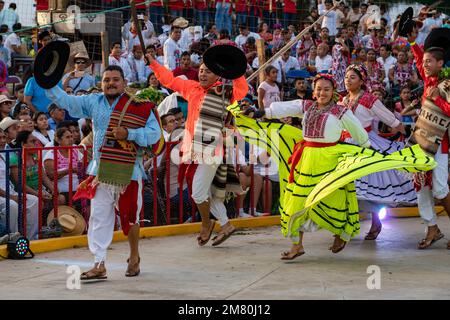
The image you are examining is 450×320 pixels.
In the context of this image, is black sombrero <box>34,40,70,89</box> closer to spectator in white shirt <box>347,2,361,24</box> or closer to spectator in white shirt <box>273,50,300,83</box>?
spectator in white shirt <box>273,50,300,83</box>

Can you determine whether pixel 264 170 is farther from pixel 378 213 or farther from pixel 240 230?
pixel 378 213

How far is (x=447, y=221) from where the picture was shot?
12117 millimetres

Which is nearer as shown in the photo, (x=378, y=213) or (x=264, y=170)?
(x=378, y=213)

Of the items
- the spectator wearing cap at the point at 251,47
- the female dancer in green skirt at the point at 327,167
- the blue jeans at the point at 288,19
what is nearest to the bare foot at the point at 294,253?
the female dancer in green skirt at the point at 327,167

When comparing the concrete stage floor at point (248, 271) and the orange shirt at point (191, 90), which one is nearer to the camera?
the concrete stage floor at point (248, 271)

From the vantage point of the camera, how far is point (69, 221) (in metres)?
10.4

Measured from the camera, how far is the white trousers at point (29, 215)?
995 cm

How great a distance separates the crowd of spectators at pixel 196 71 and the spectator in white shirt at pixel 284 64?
24 millimetres

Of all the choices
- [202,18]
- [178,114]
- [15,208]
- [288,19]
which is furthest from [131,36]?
[15,208]

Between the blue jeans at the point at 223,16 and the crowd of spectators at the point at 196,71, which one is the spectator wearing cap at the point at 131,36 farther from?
the blue jeans at the point at 223,16

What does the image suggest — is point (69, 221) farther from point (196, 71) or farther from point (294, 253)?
point (196, 71)
